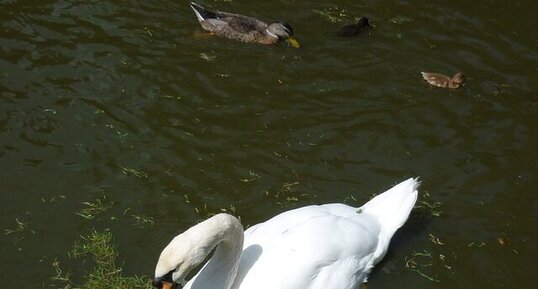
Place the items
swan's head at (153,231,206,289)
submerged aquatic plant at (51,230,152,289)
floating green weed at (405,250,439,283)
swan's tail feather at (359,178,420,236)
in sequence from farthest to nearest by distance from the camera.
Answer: floating green weed at (405,250,439,283) < swan's tail feather at (359,178,420,236) < submerged aquatic plant at (51,230,152,289) < swan's head at (153,231,206,289)

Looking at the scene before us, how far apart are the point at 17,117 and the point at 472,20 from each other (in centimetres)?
571

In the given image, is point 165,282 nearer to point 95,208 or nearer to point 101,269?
point 101,269

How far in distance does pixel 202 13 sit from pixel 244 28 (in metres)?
0.53

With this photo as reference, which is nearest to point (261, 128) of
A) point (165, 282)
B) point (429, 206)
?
point (429, 206)

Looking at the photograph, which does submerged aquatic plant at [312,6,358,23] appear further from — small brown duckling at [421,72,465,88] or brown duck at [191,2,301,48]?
small brown duckling at [421,72,465,88]

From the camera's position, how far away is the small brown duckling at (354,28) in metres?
8.09

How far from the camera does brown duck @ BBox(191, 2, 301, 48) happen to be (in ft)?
25.9

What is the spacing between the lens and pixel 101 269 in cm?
517

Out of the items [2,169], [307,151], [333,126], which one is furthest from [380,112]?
[2,169]

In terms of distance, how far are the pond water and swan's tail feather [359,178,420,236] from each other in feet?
1.36

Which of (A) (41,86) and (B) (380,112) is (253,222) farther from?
(A) (41,86)

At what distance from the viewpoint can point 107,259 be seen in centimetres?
527

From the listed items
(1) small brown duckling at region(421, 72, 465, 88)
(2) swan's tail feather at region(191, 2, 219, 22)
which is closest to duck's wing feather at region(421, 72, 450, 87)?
(1) small brown duckling at region(421, 72, 465, 88)

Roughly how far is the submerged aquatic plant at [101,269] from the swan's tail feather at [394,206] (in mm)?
1834
